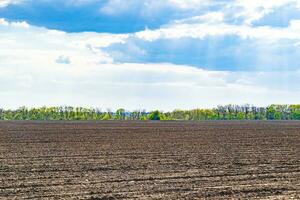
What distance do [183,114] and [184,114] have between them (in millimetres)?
419

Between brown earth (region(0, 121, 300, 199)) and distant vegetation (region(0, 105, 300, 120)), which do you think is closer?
brown earth (region(0, 121, 300, 199))

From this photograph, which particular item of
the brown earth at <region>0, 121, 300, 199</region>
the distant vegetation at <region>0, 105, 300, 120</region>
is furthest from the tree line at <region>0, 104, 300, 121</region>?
Result: the brown earth at <region>0, 121, 300, 199</region>

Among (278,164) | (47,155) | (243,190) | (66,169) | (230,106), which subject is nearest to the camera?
(243,190)

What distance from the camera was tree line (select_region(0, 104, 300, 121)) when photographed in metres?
173

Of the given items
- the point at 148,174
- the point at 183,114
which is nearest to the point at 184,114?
the point at 183,114

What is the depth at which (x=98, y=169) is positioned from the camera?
17.6 m

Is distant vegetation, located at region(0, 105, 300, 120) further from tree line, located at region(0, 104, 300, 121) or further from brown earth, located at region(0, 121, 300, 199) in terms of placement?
Answer: brown earth, located at region(0, 121, 300, 199)

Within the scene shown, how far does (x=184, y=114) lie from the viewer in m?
184

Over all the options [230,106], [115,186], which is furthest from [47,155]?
[230,106]

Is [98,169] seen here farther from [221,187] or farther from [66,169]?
[221,187]

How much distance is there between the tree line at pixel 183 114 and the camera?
567 feet

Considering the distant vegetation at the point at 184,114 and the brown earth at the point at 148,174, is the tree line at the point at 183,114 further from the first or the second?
the brown earth at the point at 148,174

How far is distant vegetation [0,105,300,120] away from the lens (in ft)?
567

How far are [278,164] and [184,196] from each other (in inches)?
319
